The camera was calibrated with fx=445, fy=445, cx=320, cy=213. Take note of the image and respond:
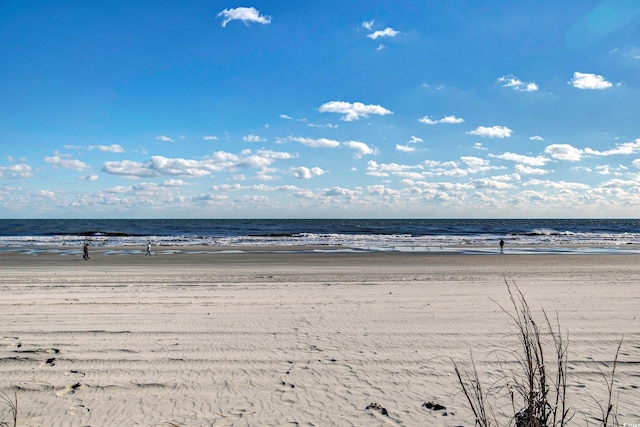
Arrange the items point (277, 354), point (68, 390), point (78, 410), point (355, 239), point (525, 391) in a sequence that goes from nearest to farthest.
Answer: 1. point (525, 391)
2. point (78, 410)
3. point (68, 390)
4. point (277, 354)
5. point (355, 239)

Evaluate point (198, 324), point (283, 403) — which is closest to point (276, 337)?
point (198, 324)

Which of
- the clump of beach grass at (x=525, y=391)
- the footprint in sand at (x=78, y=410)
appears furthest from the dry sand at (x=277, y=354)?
the clump of beach grass at (x=525, y=391)

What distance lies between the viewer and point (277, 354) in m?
6.27

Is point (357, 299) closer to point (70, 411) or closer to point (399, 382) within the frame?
point (399, 382)

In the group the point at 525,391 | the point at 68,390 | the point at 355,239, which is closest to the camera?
the point at 525,391

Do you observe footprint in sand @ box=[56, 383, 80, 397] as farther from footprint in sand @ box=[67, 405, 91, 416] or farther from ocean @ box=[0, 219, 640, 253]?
ocean @ box=[0, 219, 640, 253]

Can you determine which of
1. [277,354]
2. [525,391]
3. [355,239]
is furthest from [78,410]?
[355,239]

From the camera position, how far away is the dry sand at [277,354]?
4523 mm

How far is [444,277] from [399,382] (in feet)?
38.0

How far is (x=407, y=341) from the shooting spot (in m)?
6.95

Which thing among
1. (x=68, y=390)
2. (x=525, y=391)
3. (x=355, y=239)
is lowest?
(x=355, y=239)

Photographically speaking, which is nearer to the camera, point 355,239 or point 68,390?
point 68,390

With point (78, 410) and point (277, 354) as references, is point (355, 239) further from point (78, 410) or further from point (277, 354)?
point (78, 410)

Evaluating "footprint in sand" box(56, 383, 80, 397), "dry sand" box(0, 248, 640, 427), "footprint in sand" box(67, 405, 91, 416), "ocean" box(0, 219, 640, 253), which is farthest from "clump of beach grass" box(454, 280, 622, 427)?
"ocean" box(0, 219, 640, 253)
